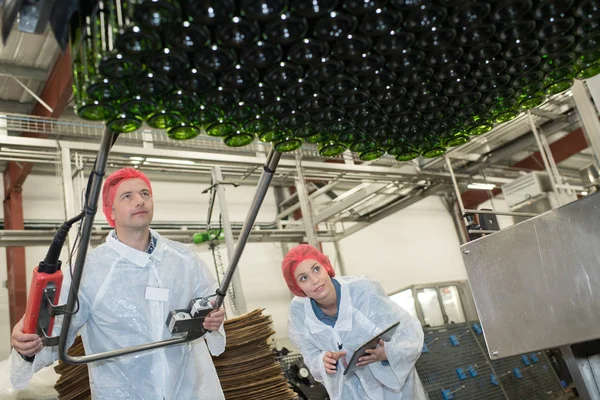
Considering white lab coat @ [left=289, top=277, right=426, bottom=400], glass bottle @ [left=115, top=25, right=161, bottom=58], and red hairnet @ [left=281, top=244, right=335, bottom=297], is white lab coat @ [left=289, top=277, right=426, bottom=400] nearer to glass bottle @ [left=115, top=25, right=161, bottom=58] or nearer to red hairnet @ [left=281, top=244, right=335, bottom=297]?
red hairnet @ [left=281, top=244, right=335, bottom=297]

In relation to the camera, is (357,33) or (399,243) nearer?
(357,33)

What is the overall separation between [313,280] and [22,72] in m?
3.99

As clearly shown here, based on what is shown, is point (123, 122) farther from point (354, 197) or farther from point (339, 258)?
point (339, 258)

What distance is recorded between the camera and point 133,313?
1707mm

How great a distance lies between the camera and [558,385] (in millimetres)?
4809

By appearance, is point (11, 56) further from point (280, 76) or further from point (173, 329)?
point (280, 76)

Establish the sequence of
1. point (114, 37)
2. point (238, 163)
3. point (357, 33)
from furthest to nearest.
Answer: point (238, 163)
point (357, 33)
point (114, 37)

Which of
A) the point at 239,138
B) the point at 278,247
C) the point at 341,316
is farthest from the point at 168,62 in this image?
the point at 278,247

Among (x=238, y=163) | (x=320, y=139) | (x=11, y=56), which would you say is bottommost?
(x=320, y=139)

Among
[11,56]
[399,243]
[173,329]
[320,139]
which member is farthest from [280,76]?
[399,243]

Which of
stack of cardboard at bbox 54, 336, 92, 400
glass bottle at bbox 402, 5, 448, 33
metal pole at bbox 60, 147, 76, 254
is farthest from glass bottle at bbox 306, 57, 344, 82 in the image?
metal pole at bbox 60, 147, 76, 254

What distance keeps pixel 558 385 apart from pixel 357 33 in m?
4.90

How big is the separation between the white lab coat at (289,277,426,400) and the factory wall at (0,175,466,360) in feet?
13.0

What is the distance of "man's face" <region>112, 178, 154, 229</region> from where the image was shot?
5.68ft
